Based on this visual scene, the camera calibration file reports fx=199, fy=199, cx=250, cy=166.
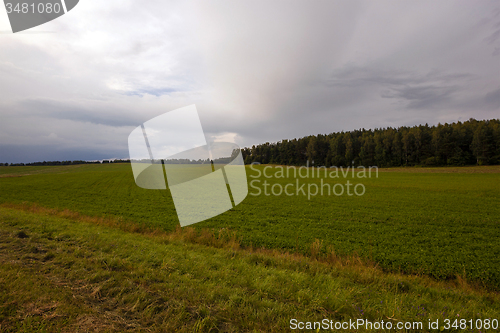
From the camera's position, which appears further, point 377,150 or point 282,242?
point 377,150

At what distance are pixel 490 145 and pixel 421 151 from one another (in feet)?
68.5

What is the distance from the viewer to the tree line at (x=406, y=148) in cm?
7838

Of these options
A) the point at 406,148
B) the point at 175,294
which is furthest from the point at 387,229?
the point at 406,148

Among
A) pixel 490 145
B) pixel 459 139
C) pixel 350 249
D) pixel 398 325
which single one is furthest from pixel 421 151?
pixel 398 325

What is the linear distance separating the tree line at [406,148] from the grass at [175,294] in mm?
110923

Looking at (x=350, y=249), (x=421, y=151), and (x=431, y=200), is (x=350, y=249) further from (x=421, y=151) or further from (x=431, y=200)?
(x=421, y=151)

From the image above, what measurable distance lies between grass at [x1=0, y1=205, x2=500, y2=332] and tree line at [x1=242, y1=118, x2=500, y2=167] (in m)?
111

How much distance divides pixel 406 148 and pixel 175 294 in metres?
120

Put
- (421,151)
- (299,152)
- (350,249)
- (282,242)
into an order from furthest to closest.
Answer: (299,152) → (421,151) → (282,242) → (350,249)

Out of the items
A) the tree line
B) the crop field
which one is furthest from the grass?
the tree line

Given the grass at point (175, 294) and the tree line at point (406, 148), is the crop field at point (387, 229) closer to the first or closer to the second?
the grass at point (175, 294)

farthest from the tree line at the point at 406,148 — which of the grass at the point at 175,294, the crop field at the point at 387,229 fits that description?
the grass at the point at 175,294

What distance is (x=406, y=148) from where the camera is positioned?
313 ft

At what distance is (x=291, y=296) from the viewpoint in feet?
14.5
